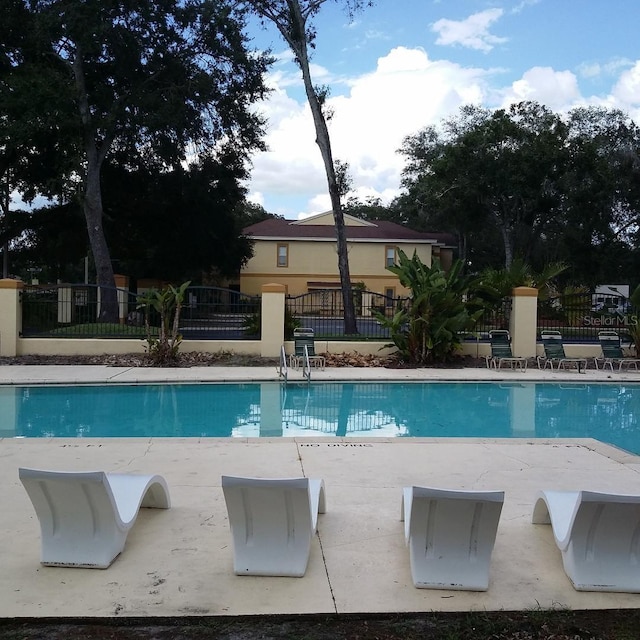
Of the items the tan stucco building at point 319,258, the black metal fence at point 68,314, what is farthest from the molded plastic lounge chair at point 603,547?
the tan stucco building at point 319,258

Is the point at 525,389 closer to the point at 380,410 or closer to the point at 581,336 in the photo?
the point at 380,410

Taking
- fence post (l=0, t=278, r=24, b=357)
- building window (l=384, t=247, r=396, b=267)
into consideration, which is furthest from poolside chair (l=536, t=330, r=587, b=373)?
building window (l=384, t=247, r=396, b=267)

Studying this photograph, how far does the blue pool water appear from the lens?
1041 cm

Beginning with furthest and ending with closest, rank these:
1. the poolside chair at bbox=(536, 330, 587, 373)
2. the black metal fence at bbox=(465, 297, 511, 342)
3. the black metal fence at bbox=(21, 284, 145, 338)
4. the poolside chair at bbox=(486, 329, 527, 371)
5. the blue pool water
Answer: the black metal fence at bbox=(465, 297, 511, 342) → the black metal fence at bbox=(21, 284, 145, 338) → the poolside chair at bbox=(536, 330, 587, 373) → the poolside chair at bbox=(486, 329, 527, 371) → the blue pool water

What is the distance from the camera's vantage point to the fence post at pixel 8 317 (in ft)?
57.2

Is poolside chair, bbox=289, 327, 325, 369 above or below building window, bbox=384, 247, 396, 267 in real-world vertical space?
below

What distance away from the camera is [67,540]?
4.34m

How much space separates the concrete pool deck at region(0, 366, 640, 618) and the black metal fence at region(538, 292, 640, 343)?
1274cm

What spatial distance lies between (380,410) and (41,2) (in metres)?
20.8

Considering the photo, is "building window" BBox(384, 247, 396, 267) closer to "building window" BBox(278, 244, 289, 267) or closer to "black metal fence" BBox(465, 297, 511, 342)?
"building window" BBox(278, 244, 289, 267)

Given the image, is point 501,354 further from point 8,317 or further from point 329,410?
point 8,317

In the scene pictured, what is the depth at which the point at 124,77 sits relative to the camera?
26.3 meters

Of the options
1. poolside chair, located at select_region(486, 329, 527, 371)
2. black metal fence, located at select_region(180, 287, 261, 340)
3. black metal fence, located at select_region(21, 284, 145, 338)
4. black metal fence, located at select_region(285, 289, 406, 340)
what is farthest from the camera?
black metal fence, located at select_region(285, 289, 406, 340)

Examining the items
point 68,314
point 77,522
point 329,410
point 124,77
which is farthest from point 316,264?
point 77,522
